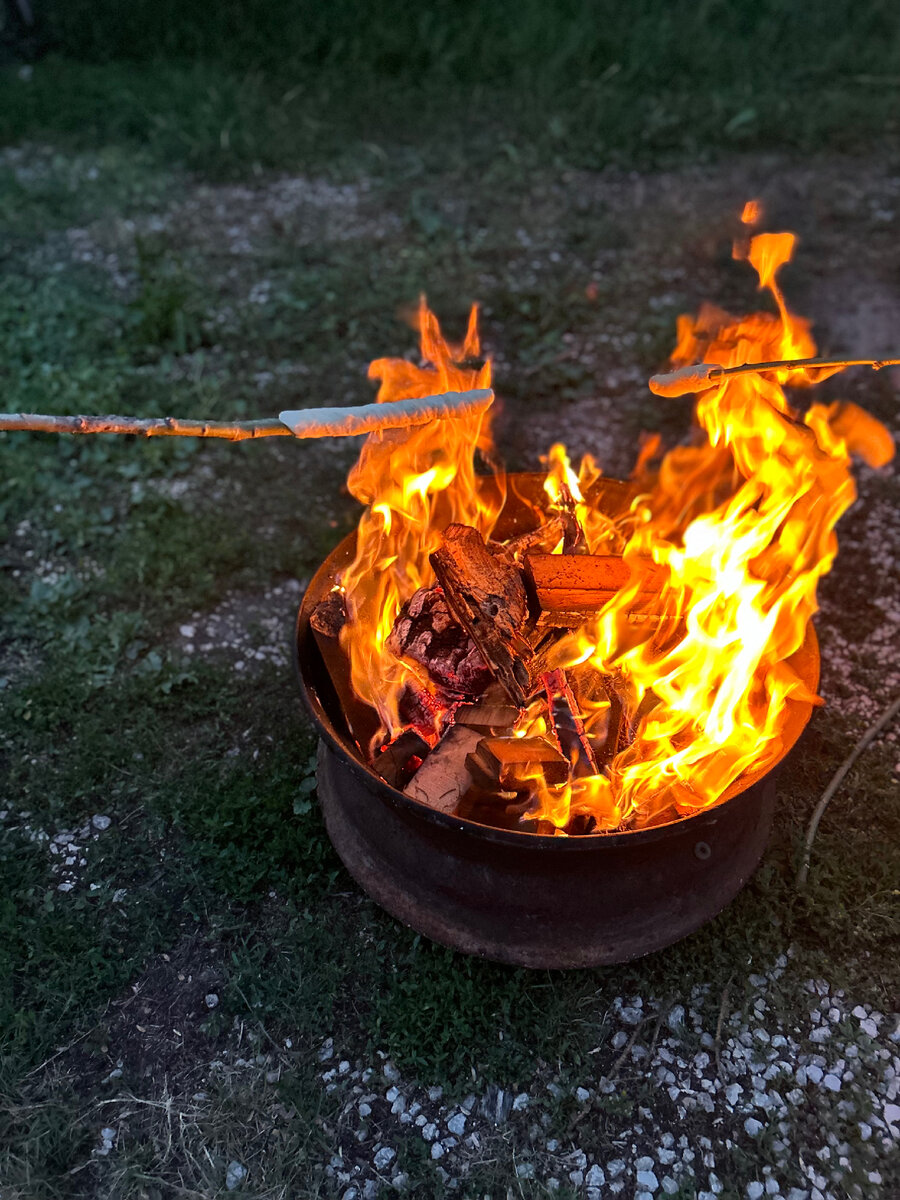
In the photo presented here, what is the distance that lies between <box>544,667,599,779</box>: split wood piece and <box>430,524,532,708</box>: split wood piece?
0.11m

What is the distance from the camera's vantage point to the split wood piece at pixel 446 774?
9.07 feet

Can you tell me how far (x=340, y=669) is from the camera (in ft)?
9.89

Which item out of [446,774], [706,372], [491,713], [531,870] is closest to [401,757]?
[446,774]

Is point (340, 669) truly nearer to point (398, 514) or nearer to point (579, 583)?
point (398, 514)

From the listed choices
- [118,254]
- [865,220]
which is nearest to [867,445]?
[865,220]

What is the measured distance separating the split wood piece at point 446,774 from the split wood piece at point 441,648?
0.48 ft

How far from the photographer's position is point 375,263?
6516 mm

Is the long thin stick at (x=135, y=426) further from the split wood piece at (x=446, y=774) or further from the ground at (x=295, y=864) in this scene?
the ground at (x=295, y=864)

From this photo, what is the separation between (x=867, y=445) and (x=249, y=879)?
3567 mm

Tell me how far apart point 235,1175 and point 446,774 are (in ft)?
3.91

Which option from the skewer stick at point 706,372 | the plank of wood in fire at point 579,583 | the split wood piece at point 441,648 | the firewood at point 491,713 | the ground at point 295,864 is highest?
the skewer stick at point 706,372

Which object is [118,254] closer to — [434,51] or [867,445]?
[434,51]

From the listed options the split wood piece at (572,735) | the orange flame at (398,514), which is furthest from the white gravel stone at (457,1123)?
the orange flame at (398,514)

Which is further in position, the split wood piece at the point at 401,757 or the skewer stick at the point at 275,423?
the split wood piece at the point at 401,757
